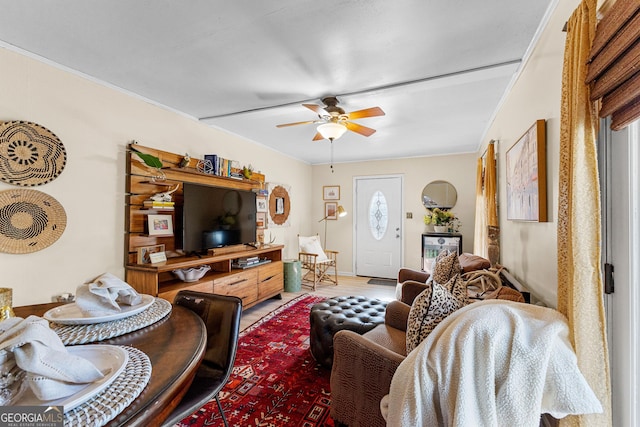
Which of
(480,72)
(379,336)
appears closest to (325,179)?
(480,72)

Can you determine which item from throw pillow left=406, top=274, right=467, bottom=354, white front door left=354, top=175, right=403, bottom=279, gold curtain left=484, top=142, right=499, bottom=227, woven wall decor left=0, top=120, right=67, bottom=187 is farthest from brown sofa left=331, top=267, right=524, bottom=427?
white front door left=354, top=175, right=403, bottom=279

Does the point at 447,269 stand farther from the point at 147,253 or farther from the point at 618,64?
the point at 147,253

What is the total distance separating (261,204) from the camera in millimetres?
4293

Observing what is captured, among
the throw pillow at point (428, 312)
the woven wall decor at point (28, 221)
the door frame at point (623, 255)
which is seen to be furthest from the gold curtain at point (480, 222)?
the woven wall decor at point (28, 221)

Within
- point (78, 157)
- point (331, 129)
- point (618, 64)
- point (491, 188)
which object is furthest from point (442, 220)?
point (78, 157)

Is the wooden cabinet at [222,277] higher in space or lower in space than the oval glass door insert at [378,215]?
lower

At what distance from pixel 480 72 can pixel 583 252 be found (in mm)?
1719

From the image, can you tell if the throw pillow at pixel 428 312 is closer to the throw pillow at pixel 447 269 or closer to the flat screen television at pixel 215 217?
the throw pillow at pixel 447 269

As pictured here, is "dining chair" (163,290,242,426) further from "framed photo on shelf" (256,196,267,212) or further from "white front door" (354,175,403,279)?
"white front door" (354,175,403,279)

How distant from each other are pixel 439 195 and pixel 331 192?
2.13m

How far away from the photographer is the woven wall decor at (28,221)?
6.01 ft

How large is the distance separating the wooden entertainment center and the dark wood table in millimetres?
1210

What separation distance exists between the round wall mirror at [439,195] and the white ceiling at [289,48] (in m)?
2.04

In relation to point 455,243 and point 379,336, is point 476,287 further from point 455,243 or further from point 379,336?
point 455,243
